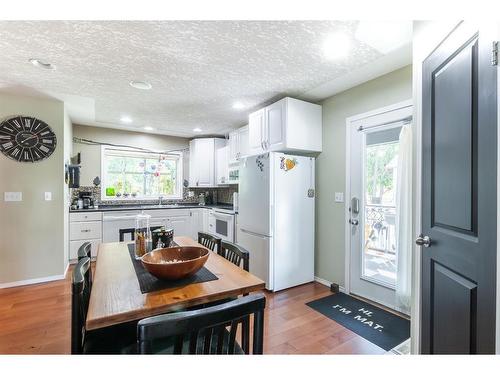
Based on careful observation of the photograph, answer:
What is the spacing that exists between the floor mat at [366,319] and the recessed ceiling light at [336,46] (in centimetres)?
219

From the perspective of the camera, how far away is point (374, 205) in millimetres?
2562

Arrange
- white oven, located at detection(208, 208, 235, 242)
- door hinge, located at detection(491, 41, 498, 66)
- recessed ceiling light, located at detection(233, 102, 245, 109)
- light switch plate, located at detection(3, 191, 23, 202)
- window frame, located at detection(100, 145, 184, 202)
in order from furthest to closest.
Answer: window frame, located at detection(100, 145, 184, 202), white oven, located at detection(208, 208, 235, 242), recessed ceiling light, located at detection(233, 102, 245, 109), light switch plate, located at detection(3, 191, 23, 202), door hinge, located at detection(491, 41, 498, 66)

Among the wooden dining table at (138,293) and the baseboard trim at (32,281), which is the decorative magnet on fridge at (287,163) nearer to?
the wooden dining table at (138,293)

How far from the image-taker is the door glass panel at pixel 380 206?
243 cm

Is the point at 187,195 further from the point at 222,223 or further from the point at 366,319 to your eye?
the point at 366,319

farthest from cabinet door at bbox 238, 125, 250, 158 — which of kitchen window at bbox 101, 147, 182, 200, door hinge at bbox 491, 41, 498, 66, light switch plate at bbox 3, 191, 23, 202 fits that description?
door hinge at bbox 491, 41, 498, 66

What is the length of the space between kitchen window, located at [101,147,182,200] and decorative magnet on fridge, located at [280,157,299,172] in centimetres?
293

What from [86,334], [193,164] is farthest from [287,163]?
[193,164]

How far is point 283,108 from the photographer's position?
2.87 meters

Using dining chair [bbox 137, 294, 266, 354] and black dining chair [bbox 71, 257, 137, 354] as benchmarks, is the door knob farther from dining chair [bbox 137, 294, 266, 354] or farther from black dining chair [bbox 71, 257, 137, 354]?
black dining chair [bbox 71, 257, 137, 354]

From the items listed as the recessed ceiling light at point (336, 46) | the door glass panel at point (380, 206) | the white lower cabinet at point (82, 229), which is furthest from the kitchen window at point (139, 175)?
the recessed ceiling light at point (336, 46)

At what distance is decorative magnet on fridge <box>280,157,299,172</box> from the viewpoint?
9.39ft
